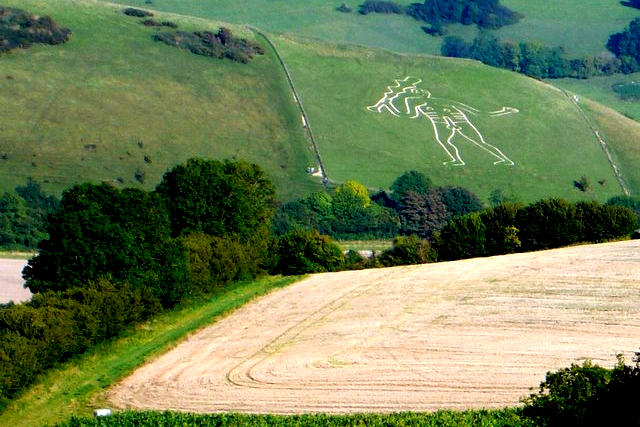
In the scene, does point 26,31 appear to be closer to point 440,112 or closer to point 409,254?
point 440,112

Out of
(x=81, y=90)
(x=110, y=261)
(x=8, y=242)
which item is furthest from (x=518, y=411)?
(x=81, y=90)

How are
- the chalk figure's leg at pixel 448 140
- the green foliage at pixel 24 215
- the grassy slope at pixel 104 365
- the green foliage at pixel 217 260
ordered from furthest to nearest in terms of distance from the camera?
1. the chalk figure's leg at pixel 448 140
2. the green foliage at pixel 24 215
3. the green foliage at pixel 217 260
4. the grassy slope at pixel 104 365

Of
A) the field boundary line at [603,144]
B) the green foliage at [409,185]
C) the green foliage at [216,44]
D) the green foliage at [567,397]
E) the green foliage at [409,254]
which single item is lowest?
the green foliage at [567,397]

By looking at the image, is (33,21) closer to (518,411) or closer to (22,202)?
(22,202)

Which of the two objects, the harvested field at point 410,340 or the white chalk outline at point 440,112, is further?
the white chalk outline at point 440,112

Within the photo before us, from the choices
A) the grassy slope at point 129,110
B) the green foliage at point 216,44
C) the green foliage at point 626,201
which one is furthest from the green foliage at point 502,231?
the green foliage at point 216,44

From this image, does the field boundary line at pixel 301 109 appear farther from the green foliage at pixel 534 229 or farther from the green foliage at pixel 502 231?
the green foliage at pixel 534 229

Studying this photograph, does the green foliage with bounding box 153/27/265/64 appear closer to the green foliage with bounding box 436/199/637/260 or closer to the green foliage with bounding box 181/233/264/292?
the green foliage with bounding box 436/199/637/260
